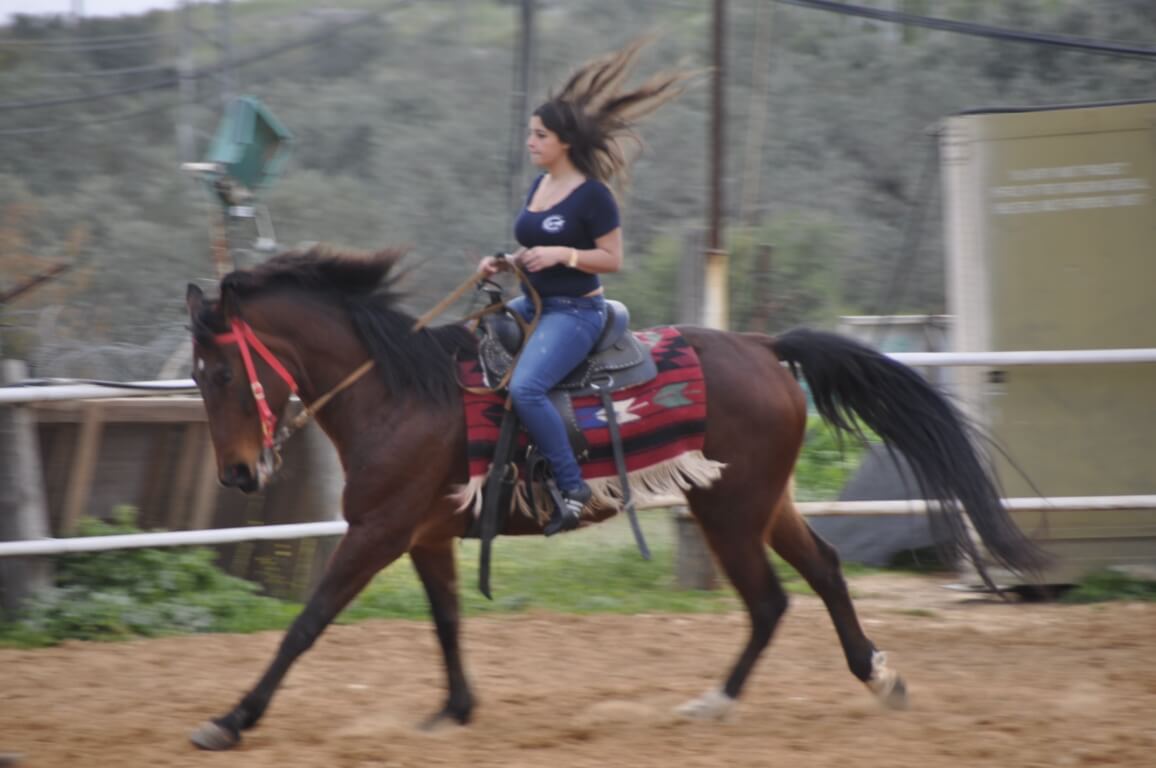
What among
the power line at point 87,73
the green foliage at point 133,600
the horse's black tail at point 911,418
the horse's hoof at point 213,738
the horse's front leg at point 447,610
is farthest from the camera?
the power line at point 87,73

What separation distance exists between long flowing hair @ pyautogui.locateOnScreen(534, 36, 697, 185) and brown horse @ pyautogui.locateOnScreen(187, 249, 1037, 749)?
0.86 metres

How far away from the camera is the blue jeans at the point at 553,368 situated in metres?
5.18

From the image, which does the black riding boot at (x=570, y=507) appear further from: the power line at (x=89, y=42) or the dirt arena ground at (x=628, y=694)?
the power line at (x=89, y=42)

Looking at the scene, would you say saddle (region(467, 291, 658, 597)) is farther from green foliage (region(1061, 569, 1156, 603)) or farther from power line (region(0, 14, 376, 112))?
power line (region(0, 14, 376, 112))

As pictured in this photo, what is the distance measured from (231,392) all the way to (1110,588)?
5233 millimetres

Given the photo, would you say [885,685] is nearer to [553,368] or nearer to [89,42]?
[553,368]

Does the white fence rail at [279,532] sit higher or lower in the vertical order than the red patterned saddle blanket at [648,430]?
lower

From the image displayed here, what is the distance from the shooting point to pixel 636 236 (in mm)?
23156

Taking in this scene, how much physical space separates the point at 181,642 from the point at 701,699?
2.89 m

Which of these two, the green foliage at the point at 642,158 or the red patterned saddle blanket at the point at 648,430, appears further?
the green foliage at the point at 642,158

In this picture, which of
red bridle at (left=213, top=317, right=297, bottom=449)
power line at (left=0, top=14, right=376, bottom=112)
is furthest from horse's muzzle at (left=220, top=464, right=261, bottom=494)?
power line at (left=0, top=14, right=376, bottom=112)

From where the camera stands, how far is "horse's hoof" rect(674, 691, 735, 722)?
543cm

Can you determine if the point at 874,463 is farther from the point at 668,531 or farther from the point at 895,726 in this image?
the point at 895,726

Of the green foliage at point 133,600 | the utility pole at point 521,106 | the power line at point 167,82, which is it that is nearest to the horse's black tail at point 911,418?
the green foliage at point 133,600
